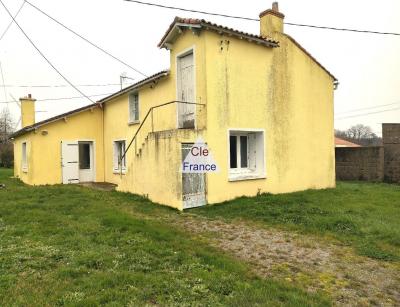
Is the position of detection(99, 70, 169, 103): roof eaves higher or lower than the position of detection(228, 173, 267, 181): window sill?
higher

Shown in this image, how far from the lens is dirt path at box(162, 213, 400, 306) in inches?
182

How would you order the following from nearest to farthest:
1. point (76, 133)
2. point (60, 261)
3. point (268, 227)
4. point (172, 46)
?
point (60, 261) → point (268, 227) → point (172, 46) → point (76, 133)

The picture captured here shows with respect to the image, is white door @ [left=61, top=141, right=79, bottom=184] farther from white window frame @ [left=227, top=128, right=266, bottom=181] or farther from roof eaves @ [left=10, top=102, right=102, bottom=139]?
white window frame @ [left=227, top=128, right=266, bottom=181]

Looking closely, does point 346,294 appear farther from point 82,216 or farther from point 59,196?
point 59,196

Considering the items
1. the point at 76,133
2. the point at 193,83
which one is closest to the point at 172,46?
the point at 193,83

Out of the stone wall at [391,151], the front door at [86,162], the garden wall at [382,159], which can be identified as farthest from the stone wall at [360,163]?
the front door at [86,162]

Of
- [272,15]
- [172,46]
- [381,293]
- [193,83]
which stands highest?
[272,15]

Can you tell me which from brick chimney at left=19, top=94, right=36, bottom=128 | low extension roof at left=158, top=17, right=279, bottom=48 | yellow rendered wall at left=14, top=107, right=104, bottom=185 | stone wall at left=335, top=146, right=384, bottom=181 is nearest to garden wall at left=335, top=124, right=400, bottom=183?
stone wall at left=335, top=146, right=384, bottom=181

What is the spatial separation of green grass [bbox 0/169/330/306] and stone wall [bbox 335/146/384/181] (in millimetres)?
13840

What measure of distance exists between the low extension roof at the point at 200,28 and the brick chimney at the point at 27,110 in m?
13.5

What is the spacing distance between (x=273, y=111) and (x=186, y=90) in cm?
321

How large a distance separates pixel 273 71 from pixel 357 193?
213 inches

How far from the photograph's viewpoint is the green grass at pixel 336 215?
273 inches

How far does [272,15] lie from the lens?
12.5 m
